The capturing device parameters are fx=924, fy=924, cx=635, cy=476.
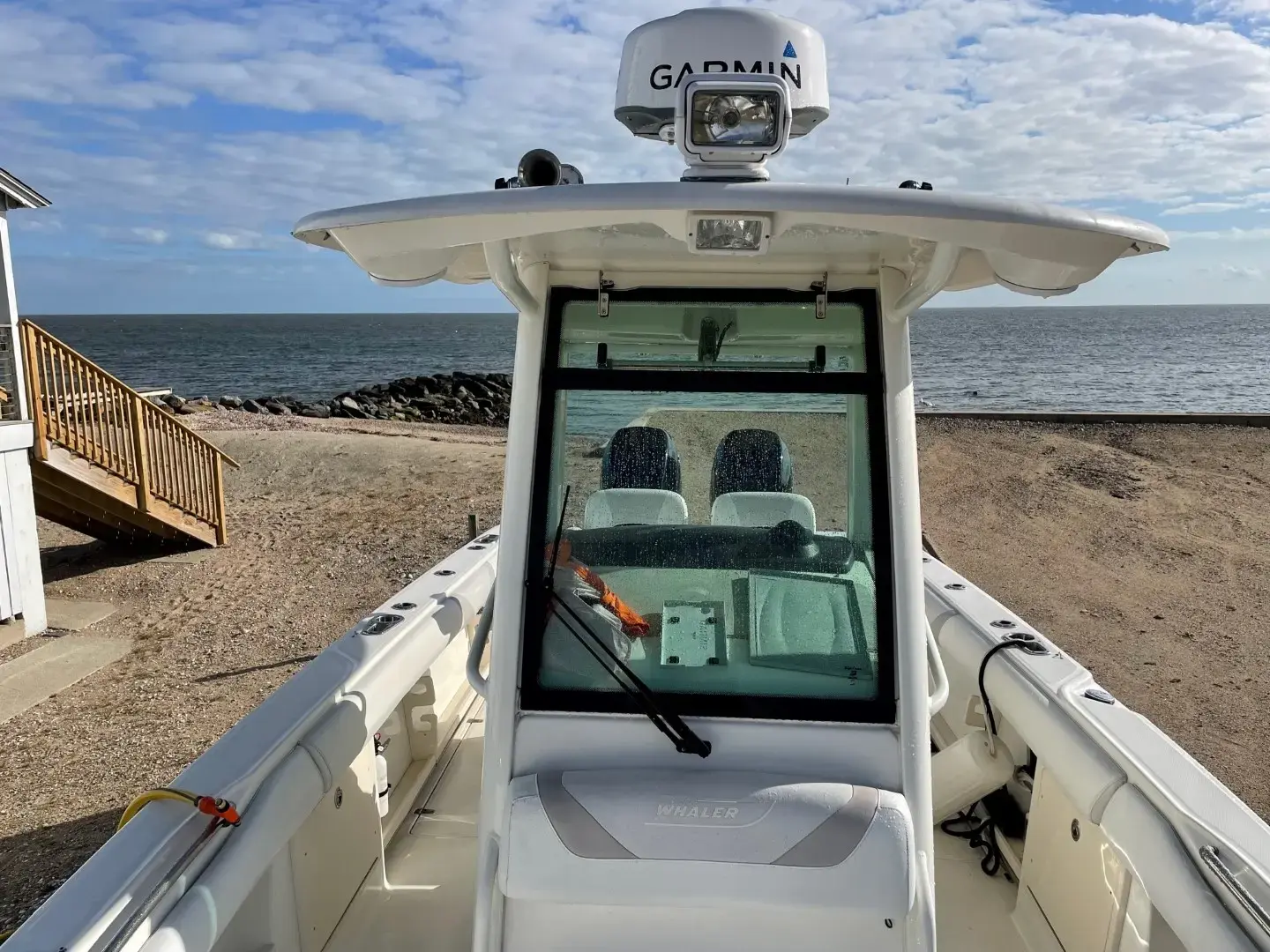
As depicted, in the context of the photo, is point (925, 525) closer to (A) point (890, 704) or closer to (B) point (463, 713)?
(B) point (463, 713)

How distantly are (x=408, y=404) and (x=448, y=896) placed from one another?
29792 mm

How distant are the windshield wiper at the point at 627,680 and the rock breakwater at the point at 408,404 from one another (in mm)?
24518

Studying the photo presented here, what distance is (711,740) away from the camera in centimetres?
230

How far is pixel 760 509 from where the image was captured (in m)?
2.53

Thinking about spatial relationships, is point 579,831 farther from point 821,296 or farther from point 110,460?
point 110,460

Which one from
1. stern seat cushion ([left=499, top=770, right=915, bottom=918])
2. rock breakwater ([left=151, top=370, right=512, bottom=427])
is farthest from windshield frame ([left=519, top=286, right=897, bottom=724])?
rock breakwater ([left=151, top=370, right=512, bottom=427])

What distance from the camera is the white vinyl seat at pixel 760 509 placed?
Answer: 2.51 m

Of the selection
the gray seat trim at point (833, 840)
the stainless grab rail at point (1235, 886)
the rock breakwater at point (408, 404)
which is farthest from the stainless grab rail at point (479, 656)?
the rock breakwater at point (408, 404)

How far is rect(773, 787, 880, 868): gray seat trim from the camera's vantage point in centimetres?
209

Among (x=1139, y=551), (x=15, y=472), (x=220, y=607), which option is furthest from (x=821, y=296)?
(x=1139, y=551)

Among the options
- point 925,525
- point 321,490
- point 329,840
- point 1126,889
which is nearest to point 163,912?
point 329,840

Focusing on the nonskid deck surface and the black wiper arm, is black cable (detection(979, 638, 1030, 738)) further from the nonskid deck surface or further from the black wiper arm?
the black wiper arm

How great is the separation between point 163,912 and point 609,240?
1.85 m

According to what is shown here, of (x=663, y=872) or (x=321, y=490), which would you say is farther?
(x=321, y=490)
